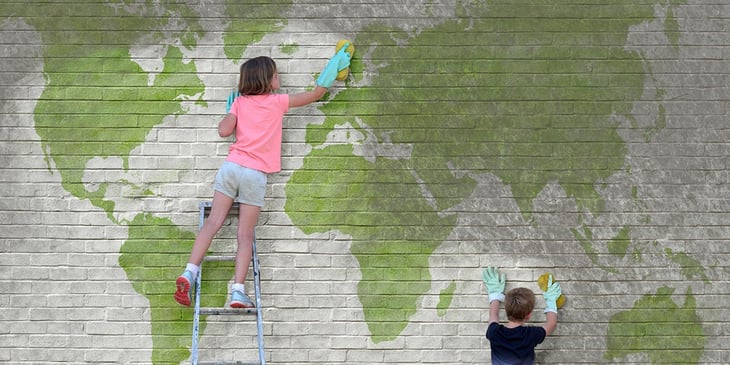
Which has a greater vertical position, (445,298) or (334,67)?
(334,67)

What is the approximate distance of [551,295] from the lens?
211 inches

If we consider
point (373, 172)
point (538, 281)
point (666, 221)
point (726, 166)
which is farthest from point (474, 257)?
point (726, 166)

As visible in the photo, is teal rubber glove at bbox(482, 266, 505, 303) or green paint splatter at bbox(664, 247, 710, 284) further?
green paint splatter at bbox(664, 247, 710, 284)

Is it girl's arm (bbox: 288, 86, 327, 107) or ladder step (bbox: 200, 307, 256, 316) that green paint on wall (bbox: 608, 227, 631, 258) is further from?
ladder step (bbox: 200, 307, 256, 316)

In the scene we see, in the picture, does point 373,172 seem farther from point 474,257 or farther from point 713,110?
point 713,110

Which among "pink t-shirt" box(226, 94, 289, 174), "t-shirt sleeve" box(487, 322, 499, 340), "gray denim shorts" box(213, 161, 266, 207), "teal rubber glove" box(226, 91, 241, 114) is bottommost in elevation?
"t-shirt sleeve" box(487, 322, 499, 340)

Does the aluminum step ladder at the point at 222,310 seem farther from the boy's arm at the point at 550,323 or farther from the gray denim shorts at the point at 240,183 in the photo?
the boy's arm at the point at 550,323

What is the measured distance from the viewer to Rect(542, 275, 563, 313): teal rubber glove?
211 inches

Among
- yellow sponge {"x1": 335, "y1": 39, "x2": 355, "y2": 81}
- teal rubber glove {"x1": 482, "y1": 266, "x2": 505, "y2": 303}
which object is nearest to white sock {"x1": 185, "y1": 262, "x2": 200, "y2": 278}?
yellow sponge {"x1": 335, "y1": 39, "x2": 355, "y2": 81}

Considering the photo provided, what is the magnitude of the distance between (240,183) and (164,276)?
2.51 ft

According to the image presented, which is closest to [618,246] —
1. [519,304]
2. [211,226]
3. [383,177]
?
[519,304]

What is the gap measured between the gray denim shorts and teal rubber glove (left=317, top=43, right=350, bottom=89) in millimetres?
662

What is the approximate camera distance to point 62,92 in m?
5.43

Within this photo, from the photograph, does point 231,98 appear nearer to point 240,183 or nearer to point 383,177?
point 240,183
